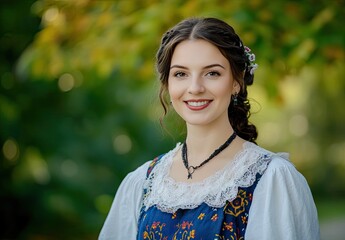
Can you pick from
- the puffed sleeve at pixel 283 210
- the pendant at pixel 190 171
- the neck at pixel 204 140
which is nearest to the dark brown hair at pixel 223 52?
the neck at pixel 204 140

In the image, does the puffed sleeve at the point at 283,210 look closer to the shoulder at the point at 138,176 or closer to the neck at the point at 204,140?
the neck at the point at 204,140

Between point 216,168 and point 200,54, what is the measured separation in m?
0.37

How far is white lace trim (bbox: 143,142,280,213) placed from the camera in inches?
89.7

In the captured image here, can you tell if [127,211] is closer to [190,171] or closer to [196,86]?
[190,171]

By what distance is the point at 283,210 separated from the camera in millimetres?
2188

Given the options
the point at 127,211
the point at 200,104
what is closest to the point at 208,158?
the point at 200,104

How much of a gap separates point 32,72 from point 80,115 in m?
2.10

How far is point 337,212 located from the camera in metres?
16.1

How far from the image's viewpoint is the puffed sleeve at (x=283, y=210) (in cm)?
218

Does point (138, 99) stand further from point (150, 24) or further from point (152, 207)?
point (152, 207)

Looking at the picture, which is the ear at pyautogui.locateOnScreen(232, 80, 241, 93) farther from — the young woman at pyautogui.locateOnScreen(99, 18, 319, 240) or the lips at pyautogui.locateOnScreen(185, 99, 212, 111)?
the lips at pyautogui.locateOnScreen(185, 99, 212, 111)

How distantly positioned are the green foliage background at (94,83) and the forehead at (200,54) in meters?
0.44

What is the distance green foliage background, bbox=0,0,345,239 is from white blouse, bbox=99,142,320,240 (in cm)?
41

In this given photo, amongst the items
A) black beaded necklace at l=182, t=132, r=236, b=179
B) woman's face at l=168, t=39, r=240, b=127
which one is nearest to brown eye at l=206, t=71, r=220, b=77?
woman's face at l=168, t=39, r=240, b=127
